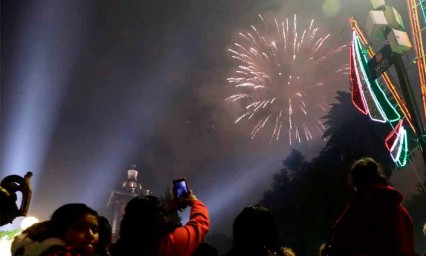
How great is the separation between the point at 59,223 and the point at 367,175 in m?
2.66

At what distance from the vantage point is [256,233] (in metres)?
2.80

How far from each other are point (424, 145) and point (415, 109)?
3.23 ft

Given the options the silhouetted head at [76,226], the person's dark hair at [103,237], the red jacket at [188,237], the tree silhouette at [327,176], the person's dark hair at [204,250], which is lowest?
the tree silhouette at [327,176]

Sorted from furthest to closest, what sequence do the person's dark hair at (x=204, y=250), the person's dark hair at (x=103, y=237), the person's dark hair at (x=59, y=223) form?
1. the person's dark hair at (x=204, y=250)
2. the person's dark hair at (x=103, y=237)
3. the person's dark hair at (x=59, y=223)

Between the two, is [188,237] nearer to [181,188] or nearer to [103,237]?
[181,188]

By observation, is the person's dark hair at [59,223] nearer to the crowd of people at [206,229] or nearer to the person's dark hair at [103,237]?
the crowd of people at [206,229]

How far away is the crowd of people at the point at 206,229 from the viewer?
249 cm

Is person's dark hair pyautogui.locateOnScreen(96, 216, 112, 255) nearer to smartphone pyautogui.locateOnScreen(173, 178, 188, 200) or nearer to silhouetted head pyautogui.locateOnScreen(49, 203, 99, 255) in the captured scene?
silhouetted head pyautogui.locateOnScreen(49, 203, 99, 255)

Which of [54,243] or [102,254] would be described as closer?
[54,243]

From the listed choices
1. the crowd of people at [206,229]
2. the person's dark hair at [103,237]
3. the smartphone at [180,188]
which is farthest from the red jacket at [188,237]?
the person's dark hair at [103,237]

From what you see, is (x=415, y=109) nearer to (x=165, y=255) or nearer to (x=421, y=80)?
(x=421, y=80)

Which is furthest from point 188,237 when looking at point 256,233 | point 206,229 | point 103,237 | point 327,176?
point 327,176

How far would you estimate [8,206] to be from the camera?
144 inches

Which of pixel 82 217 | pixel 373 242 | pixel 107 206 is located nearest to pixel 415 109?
pixel 373 242
